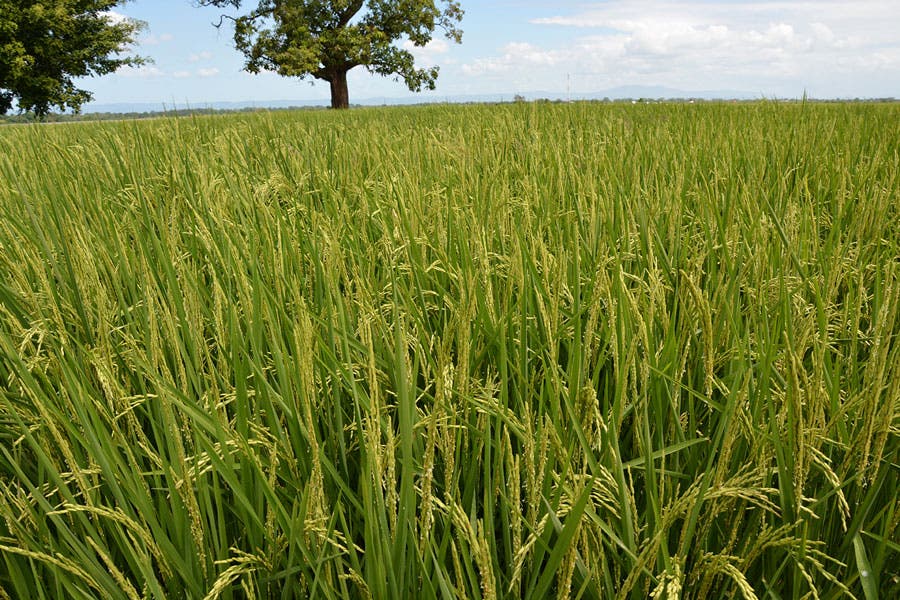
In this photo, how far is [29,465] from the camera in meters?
0.99

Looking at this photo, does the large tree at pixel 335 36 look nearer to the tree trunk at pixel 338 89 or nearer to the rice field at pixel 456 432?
the tree trunk at pixel 338 89

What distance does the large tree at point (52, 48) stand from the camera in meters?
20.8

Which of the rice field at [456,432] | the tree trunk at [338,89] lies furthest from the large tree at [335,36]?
the rice field at [456,432]

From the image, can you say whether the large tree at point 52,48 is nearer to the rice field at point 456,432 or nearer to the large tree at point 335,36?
the large tree at point 335,36

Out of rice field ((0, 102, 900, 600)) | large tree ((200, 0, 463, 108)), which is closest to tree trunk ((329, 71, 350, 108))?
large tree ((200, 0, 463, 108))

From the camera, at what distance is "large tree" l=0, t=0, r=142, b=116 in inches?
819

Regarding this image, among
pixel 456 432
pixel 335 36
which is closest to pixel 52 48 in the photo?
pixel 335 36

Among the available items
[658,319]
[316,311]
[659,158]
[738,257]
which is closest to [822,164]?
[659,158]

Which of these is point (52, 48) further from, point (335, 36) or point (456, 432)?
point (456, 432)

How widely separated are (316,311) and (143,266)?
0.32m

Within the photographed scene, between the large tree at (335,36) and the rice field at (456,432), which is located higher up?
the large tree at (335,36)

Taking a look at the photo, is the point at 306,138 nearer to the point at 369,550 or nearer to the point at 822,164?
the point at 822,164

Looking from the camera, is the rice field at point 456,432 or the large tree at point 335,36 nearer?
the rice field at point 456,432

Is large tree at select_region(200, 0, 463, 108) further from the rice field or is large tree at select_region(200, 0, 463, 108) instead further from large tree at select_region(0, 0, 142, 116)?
the rice field
